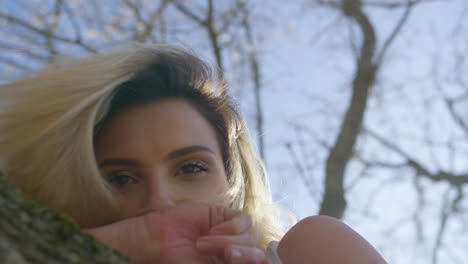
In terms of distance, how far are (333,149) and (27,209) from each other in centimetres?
329

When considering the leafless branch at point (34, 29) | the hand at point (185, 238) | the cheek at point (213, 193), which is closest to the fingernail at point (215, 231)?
the hand at point (185, 238)

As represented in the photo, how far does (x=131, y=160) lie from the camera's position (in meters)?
1.28

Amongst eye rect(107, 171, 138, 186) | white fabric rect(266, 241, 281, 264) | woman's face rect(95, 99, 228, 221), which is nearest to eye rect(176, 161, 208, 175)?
woman's face rect(95, 99, 228, 221)

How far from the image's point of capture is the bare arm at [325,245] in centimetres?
100

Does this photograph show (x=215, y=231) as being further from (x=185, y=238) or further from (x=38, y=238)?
(x=38, y=238)

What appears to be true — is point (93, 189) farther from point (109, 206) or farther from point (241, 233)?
point (241, 233)

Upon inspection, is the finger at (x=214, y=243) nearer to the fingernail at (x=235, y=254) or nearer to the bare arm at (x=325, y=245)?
the fingernail at (x=235, y=254)

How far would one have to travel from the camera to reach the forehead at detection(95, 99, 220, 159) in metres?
1.29

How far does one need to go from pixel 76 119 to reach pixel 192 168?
393 mm

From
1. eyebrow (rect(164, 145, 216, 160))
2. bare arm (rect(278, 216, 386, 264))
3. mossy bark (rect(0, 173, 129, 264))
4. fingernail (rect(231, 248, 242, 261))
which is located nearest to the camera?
mossy bark (rect(0, 173, 129, 264))

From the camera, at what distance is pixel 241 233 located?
961 millimetres

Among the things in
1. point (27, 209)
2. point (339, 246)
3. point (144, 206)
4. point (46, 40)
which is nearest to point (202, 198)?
point (144, 206)

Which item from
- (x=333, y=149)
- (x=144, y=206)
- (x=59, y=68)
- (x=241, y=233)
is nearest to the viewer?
(x=241, y=233)

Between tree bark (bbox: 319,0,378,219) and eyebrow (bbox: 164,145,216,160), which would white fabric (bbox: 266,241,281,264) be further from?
tree bark (bbox: 319,0,378,219)
